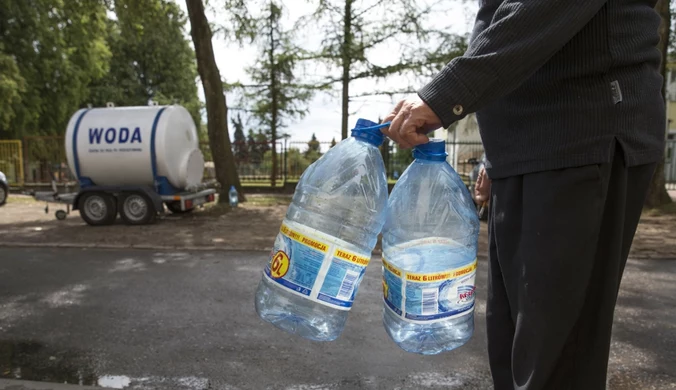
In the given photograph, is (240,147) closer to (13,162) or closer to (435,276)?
(13,162)

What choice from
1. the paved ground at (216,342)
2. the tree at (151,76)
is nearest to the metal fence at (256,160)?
the paved ground at (216,342)

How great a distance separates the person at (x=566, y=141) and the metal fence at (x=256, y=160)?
1448 centimetres

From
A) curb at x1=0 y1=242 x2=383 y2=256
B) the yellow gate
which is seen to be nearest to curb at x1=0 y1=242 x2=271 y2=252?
curb at x1=0 y1=242 x2=383 y2=256

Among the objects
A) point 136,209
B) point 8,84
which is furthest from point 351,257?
point 8,84

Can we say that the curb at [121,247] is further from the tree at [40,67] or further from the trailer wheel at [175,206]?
the tree at [40,67]

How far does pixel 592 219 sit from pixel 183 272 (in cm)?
504

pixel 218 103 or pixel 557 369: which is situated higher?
pixel 218 103

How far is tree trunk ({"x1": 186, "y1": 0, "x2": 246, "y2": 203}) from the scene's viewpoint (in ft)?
38.2

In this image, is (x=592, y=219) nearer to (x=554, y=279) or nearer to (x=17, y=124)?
(x=554, y=279)

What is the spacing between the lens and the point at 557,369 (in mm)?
1521

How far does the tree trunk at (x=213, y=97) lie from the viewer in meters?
11.6

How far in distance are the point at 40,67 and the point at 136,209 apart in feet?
68.0

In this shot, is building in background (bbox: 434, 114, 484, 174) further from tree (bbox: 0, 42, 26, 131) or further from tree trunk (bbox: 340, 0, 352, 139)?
tree (bbox: 0, 42, 26, 131)

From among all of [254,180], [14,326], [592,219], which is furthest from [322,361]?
[254,180]
